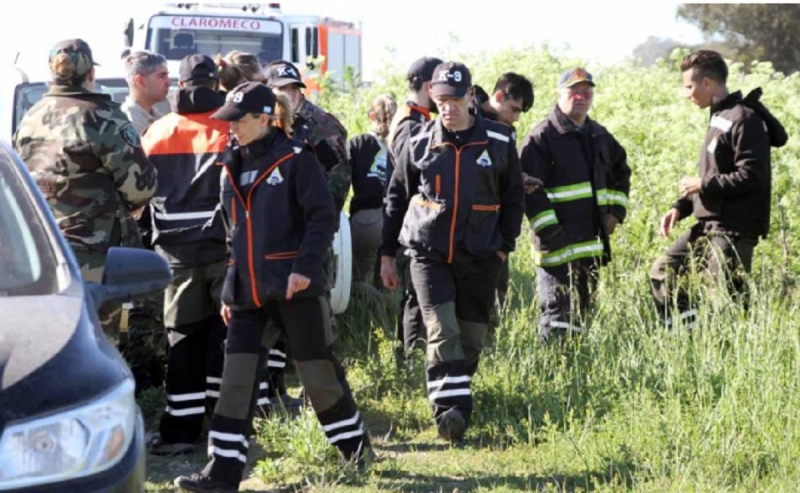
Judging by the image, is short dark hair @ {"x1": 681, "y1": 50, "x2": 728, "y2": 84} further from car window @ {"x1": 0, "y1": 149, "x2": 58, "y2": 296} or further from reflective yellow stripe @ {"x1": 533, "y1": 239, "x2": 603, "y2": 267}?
car window @ {"x1": 0, "y1": 149, "x2": 58, "y2": 296}

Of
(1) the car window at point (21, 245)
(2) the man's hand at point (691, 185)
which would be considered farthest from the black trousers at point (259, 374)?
(2) the man's hand at point (691, 185)

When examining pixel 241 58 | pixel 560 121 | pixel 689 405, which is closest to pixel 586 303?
A: pixel 560 121

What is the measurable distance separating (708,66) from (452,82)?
2056 millimetres

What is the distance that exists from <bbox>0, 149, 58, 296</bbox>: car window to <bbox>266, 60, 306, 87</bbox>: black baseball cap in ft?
11.3

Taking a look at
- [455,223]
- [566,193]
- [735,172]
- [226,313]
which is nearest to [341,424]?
[226,313]

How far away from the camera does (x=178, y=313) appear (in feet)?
23.4

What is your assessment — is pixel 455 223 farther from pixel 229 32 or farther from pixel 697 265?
pixel 229 32

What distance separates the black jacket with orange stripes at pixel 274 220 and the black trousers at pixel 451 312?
1042 millimetres

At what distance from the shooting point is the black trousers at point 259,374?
6.21 meters

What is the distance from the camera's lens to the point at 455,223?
7.14m

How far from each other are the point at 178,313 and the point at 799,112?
17.5 ft

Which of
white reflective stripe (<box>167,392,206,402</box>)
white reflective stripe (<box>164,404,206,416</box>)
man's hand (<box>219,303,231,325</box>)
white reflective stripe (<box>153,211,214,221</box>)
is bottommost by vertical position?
white reflective stripe (<box>164,404,206,416</box>)

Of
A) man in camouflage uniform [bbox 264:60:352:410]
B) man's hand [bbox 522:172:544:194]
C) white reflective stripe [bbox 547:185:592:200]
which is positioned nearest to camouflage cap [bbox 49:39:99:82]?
man in camouflage uniform [bbox 264:60:352:410]

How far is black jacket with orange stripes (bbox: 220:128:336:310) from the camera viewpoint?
6180mm
